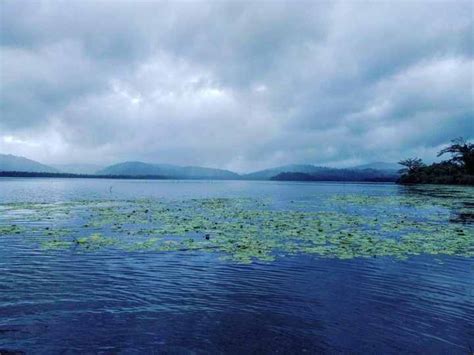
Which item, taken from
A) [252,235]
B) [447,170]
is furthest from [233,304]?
[447,170]

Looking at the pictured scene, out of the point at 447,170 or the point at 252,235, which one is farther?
the point at 447,170

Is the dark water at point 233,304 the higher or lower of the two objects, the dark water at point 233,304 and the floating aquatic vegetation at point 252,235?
the lower

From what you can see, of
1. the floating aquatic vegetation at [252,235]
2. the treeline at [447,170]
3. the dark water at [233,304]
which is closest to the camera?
the dark water at [233,304]

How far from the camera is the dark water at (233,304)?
9203 millimetres

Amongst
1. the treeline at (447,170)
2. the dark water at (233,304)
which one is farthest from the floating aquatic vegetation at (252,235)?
the treeline at (447,170)

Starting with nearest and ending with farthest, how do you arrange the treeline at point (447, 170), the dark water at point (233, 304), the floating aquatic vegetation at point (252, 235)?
1. the dark water at point (233, 304)
2. the floating aquatic vegetation at point (252, 235)
3. the treeline at point (447, 170)

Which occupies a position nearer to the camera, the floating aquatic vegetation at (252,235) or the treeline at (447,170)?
the floating aquatic vegetation at (252,235)

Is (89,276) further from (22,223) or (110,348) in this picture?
(22,223)

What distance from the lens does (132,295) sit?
41.2 ft

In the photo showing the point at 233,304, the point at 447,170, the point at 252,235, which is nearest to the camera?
the point at 233,304

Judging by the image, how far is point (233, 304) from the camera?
469 inches

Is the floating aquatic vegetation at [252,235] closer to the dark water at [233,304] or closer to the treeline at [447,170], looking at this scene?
the dark water at [233,304]

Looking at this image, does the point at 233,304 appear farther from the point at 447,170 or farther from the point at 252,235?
the point at 447,170

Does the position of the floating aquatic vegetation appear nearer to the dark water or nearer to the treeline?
the dark water
